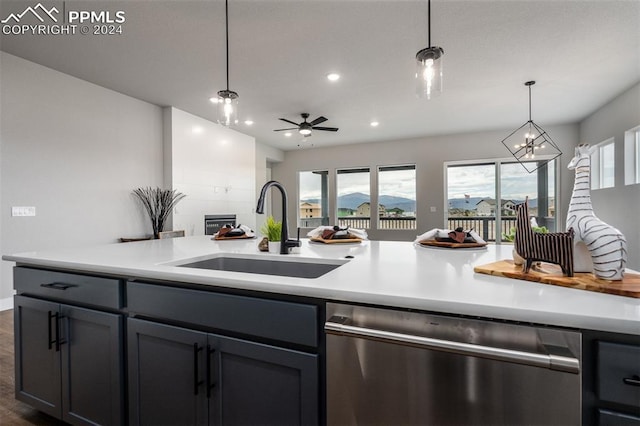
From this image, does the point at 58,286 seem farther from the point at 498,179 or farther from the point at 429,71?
the point at 498,179

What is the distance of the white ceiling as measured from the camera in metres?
2.62

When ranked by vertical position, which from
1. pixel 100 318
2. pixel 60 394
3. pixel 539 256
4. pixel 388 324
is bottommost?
pixel 60 394

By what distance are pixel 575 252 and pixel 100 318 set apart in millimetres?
1735

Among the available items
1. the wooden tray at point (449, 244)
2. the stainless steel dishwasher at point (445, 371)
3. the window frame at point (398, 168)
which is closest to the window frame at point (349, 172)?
the window frame at point (398, 168)

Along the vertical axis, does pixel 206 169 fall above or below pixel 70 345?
above

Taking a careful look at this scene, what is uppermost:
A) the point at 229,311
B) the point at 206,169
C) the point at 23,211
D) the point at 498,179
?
the point at 206,169

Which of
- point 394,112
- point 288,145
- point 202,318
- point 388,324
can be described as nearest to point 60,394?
point 202,318

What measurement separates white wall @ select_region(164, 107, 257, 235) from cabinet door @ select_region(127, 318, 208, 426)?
14.1ft

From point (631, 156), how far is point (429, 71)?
A: 14.8ft

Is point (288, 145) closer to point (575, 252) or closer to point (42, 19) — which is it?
point (42, 19)

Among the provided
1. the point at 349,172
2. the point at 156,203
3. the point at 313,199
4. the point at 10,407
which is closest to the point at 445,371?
the point at 10,407

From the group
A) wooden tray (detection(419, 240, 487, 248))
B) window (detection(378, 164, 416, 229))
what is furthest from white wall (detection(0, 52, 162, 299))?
window (detection(378, 164, 416, 229))

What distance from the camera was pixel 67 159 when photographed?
386 cm

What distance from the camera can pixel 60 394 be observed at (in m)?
1.38
